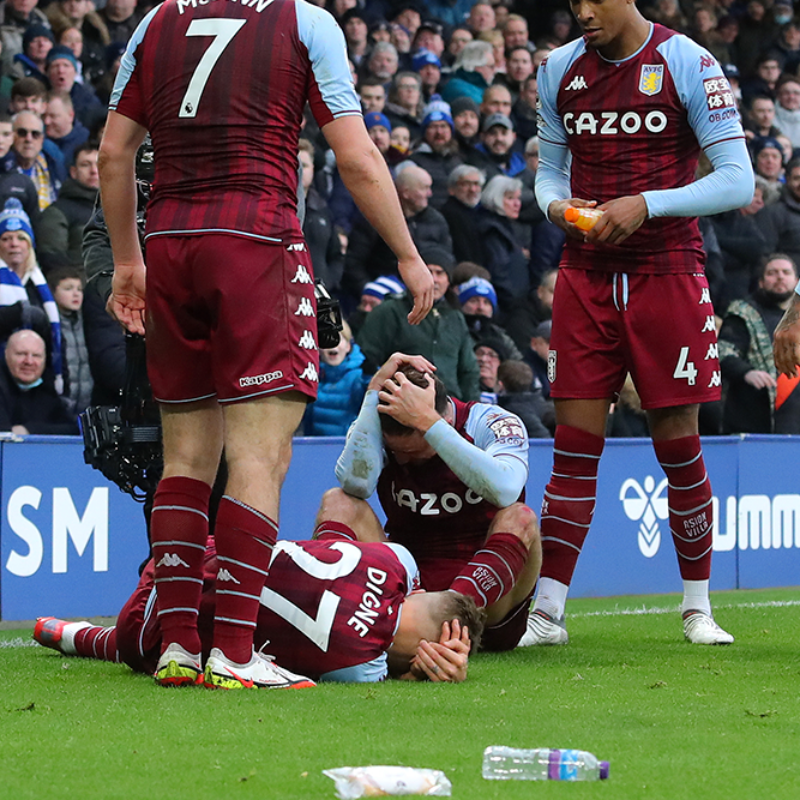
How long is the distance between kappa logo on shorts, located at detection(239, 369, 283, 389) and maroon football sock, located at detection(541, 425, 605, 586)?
1939mm

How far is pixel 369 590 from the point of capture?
14.5ft

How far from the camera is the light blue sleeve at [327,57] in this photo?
4.16 m

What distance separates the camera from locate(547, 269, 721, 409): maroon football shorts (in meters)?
5.61

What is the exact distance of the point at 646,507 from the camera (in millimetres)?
8914

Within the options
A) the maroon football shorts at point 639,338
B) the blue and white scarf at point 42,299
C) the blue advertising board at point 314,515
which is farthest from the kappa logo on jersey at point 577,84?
the blue and white scarf at point 42,299

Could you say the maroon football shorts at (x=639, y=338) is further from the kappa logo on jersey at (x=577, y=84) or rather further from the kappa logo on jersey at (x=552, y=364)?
the kappa logo on jersey at (x=577, y=84)

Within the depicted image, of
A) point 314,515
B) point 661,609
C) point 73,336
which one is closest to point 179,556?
point 314,515

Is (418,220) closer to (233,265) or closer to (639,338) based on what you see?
(639,338)

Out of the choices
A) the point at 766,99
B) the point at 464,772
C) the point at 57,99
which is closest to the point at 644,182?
the point at 464,772

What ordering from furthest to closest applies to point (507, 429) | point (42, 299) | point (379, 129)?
point (379, 129) < point (42, 299) < point (507, 429)

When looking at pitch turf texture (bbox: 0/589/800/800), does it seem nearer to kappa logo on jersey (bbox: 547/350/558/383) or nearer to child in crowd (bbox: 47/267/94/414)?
kappa logo on jersey (bbox: 547/350/558/383)

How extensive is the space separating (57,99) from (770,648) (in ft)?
21.0

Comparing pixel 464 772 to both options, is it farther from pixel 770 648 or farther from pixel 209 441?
pixel 770 648

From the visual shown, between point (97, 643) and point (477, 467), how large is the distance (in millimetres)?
1472
